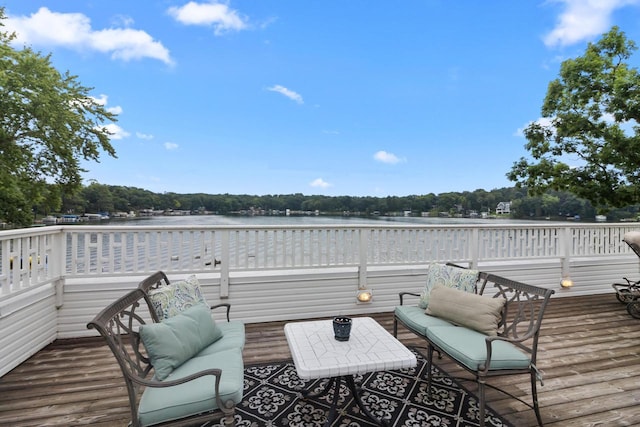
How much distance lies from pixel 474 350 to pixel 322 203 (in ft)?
23.3

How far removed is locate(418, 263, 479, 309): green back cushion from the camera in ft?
9.63

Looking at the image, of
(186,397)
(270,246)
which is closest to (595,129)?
(270,246)

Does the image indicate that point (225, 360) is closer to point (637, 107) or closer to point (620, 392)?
point (620, 392)

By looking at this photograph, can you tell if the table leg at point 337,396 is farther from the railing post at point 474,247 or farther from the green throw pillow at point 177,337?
the railing post at point 474,247

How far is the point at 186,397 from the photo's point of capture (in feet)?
5.24

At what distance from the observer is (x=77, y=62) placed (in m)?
13.0

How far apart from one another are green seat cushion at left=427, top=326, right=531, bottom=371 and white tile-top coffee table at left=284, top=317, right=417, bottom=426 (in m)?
0.42

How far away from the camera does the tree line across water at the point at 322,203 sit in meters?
8.23

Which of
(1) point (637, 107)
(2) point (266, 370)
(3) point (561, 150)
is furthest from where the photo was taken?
(3) point (561, 150)

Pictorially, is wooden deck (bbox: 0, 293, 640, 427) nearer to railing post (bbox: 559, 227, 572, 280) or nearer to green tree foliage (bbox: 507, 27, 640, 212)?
railing post (bbox: 559, 227, 572, 280)

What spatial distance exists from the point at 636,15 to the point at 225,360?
11077 mm

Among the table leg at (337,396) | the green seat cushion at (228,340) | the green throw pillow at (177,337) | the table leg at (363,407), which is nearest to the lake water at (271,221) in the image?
the green seat cushion at (228,340)

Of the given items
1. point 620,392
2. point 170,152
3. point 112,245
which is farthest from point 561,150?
point 170,152

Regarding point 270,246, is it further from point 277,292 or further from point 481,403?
point 481,403
